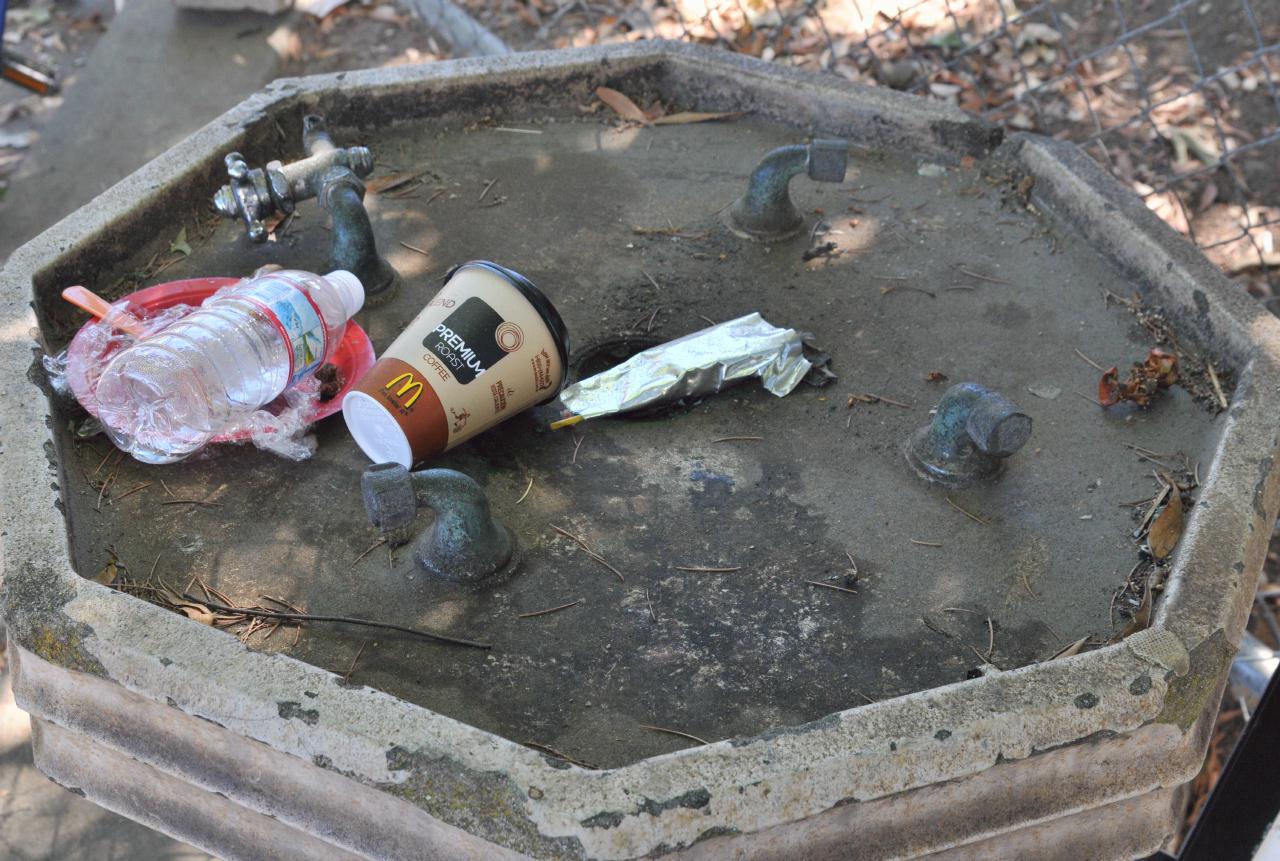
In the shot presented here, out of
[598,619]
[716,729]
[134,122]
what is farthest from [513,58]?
[134,122]

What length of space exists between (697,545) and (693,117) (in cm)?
142

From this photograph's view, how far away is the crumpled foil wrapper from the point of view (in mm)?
2109

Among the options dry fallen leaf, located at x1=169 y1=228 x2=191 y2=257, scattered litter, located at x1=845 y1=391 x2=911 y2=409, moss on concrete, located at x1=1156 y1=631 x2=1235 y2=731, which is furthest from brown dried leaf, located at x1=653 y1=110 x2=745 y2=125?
moss on concrete, located at x1=1156 y1=631 x2=1235 y2=731

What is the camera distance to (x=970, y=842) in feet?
5.12

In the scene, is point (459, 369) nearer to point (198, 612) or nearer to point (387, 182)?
point (198, 612)

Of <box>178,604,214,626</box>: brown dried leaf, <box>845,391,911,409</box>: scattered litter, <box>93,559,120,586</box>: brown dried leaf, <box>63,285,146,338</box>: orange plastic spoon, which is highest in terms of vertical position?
<box>63,285,146,338</box>: orange plastic spoon

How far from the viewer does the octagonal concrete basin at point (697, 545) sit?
1.46 meters

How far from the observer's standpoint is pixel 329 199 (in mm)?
2281

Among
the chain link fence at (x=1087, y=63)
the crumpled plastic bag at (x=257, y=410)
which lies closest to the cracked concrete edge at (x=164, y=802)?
the crumpled plastic bag at (x=257, y=410)

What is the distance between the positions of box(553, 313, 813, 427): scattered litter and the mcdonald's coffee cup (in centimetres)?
14

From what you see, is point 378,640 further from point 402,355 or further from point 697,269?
point 697,269

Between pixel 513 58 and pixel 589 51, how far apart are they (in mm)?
→ 192

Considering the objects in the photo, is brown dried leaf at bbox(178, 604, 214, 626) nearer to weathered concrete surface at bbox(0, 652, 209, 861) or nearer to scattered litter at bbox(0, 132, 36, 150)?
weathered concrete surface at bbox(0, 652, 209, 861)

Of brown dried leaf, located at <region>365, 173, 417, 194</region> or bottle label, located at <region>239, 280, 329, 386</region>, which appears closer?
bottle label, located at <region>239, 280, 329, 386</region>
